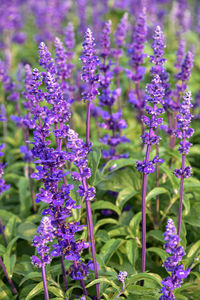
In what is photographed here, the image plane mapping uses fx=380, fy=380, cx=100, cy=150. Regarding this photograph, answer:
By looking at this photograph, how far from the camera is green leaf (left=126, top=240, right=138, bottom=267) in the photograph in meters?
4.30

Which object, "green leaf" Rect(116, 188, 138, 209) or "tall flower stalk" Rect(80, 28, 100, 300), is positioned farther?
"green leaf" Rect(116, 188, 138, 209)

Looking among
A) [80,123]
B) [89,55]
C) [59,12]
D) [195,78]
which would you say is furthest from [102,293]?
[59,12]

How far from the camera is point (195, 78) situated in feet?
29.0

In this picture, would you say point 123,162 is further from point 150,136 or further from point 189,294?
point 189,294

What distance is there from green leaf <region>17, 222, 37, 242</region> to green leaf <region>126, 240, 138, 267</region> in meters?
1.17

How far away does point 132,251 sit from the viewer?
14.3 ft

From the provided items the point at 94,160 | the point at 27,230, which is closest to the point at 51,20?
the point at 27,230

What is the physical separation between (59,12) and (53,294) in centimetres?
918

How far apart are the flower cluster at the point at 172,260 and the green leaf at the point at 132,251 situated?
3.32 ft

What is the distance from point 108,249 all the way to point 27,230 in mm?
1090

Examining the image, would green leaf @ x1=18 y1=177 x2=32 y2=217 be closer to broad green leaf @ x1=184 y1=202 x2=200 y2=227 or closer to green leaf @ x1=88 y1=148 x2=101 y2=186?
green leaf @ x1=88 y1=148 x2=101 y2=186

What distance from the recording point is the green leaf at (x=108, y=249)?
4.21 m

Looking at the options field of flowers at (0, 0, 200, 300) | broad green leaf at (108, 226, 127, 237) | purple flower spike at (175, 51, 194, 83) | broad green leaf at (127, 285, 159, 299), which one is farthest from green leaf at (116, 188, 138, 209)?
purple flower spike at (175, 51, 194, 83)

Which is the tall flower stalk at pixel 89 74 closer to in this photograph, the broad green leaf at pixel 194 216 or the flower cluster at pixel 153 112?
the flower cluster at pixel 153 112
